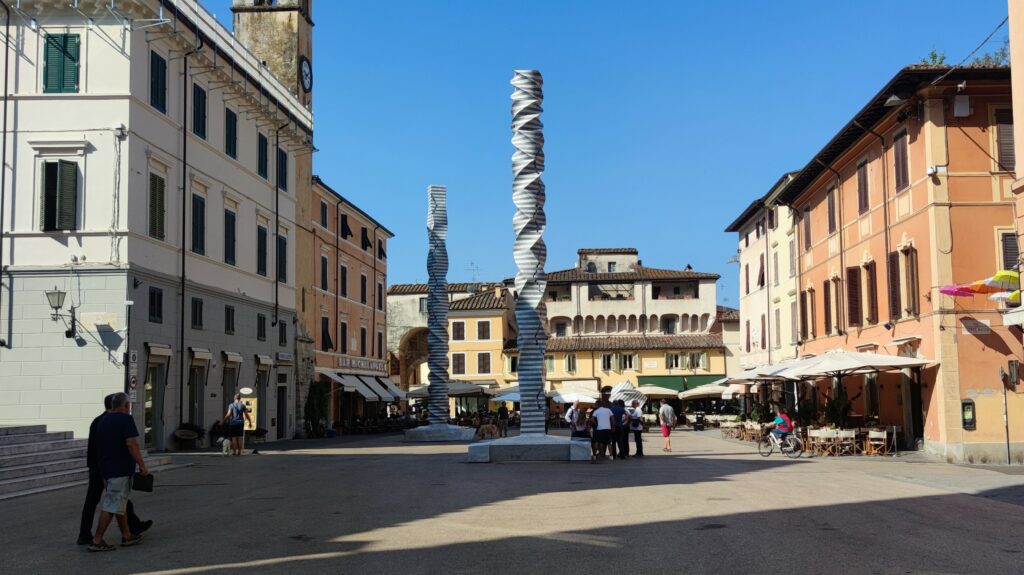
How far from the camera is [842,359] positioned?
26.5 m

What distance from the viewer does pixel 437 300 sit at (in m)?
38.6

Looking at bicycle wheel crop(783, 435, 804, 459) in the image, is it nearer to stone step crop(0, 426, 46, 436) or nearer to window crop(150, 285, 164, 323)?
window crop(150, 285, 164, 323)

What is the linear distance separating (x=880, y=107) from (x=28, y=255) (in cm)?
2198

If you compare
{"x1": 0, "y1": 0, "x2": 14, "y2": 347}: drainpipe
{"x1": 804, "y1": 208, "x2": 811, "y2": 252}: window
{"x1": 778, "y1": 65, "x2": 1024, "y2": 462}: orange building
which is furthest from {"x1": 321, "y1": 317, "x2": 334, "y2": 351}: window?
{"x1": 778, "y1": 65, "x2": 1024, "y2": 462}: orange building

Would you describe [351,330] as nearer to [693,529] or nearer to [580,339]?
[580,339]

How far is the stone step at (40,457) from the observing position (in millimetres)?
17922

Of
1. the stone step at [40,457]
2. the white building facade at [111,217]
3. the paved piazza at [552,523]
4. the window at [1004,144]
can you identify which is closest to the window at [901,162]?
the window at [1004,144]

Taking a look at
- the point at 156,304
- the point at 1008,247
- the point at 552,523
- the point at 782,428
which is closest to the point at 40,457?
the point at 156,304

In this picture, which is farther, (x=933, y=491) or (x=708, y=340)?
(x=708, y=340)

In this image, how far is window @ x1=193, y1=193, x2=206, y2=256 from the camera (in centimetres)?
2984

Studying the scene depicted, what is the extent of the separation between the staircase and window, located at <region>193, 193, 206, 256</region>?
940cm

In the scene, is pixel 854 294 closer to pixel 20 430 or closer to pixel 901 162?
pixel 901 162

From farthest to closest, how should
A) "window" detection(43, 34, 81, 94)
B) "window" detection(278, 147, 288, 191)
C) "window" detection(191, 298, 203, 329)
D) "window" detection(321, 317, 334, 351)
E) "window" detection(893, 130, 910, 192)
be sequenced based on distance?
"window" detection(321, 317, 334, 351)
"window" detection(278, 147, 288, 191)
"window" detection(191, 298, 203, 329)
"window" detection(893, 130, 910, 192)
"window" detection(43, 34, 81, 94)

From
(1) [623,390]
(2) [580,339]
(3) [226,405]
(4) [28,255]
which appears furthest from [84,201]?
(2) [580,339]
